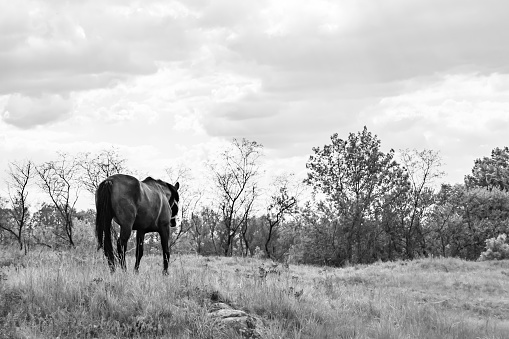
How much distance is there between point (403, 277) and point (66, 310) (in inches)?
731

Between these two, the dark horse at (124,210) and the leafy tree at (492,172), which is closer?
the dark horse at (124,210)

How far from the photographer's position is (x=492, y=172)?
220 feet

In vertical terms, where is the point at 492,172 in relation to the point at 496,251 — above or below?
above

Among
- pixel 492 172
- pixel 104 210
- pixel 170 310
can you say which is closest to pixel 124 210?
pixel 104 210

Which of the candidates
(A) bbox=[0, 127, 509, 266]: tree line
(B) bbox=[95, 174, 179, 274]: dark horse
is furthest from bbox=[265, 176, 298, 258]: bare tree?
(B) bbox=[95, 174, 179, 274]: dark horse

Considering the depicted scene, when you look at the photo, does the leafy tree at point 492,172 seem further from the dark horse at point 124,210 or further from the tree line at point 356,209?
the dark horse at point 124,210

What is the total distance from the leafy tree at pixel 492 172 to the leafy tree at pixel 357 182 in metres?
22.6

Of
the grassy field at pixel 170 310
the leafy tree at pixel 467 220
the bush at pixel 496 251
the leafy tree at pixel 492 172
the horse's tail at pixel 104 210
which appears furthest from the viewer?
the leafy tree at pixel 492 172

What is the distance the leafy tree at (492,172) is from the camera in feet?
213

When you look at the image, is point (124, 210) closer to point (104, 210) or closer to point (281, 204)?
point (104, 210)

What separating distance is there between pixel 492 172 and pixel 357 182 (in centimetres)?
2913

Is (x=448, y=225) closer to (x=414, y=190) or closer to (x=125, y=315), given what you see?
(x=414, y=190)

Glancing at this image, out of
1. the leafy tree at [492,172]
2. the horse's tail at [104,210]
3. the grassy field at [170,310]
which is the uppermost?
the leafy tree at [492,172]

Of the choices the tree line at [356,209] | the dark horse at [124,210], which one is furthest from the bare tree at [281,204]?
the dark horse at [124,210]
